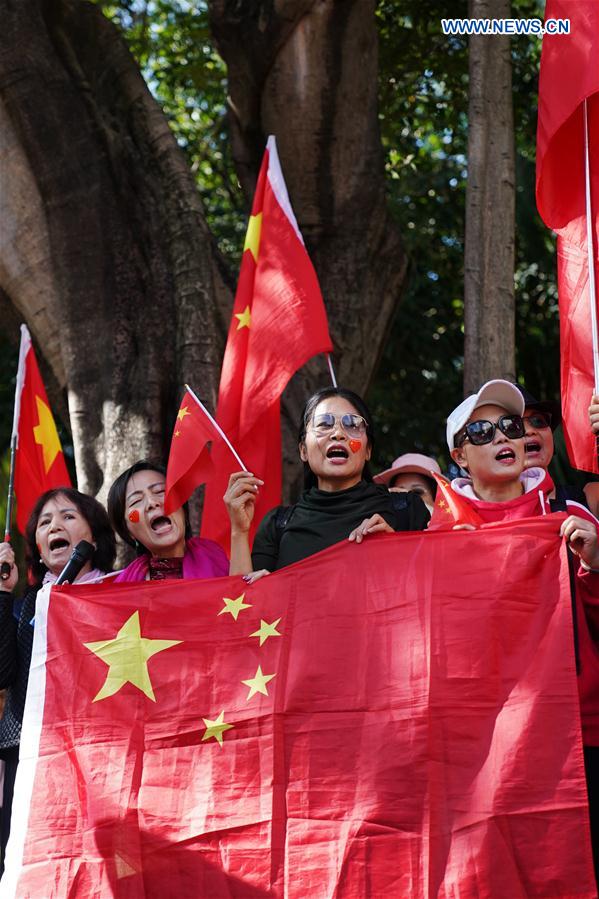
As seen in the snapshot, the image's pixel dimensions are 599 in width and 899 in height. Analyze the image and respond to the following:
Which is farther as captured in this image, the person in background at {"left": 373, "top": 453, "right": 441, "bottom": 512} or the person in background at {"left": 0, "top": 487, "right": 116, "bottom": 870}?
the person in background at {"left": 373, "top": 453, "right": 441, "bottom": 512}

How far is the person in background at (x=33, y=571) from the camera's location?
4605 millimetres

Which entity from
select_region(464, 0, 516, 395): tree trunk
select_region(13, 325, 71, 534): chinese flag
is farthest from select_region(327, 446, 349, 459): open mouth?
select_region(13, 325, 71, 534): chinese flag

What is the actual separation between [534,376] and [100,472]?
603 cm

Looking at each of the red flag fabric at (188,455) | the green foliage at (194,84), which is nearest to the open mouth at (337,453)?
the red flag fabric at (188,455)

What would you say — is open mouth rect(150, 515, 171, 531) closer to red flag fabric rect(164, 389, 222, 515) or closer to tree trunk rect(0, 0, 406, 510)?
red flag fabric rect(164, 389, 222, 515)

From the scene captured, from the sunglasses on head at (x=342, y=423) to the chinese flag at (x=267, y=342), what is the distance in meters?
1.07

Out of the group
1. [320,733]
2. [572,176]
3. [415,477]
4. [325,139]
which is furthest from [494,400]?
[325,139]

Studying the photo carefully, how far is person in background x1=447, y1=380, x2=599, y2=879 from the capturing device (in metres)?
3.99

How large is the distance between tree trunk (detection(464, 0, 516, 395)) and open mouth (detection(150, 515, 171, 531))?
76.2 inches

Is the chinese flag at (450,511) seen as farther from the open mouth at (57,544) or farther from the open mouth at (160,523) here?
the open mouth at (57,544)

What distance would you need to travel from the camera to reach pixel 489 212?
643 cm

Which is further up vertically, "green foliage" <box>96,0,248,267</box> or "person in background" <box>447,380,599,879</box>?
"green foliage" <box>96,0,248,267</box>

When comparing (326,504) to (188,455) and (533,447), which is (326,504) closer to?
(188,455)

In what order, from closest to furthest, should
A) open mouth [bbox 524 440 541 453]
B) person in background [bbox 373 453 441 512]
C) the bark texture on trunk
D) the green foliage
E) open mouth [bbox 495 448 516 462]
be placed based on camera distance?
open mouth [bbox 495 448 516 462], open mouth [bbox 524 440 541 453], person in background [bbox 373 453 441 512], the bark texture on trunk, the green foliage
